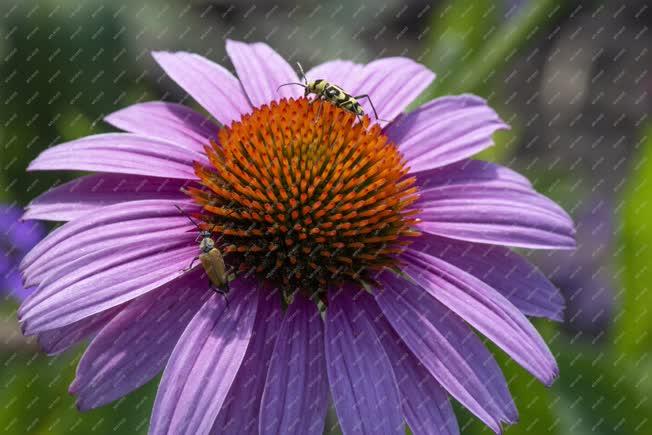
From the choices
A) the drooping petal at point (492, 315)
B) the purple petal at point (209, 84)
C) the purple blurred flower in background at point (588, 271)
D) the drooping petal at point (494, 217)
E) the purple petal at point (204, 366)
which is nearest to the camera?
the purple petal at point (204, 366)

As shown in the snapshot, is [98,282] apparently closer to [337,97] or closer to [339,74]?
[337,97]

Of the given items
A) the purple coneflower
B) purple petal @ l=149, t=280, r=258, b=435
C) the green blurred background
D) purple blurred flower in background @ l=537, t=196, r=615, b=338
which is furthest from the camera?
purple blurred flower in background @ l=537, t=196, r=615, b=338

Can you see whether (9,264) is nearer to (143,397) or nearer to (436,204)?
(143,397)

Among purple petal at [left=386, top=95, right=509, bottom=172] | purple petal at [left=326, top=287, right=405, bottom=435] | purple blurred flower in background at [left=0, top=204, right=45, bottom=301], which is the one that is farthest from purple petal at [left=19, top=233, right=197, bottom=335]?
purple blurred flower in background at [left=0, top=204, right=45, bottom=301]

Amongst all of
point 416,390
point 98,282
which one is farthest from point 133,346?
point 416,390

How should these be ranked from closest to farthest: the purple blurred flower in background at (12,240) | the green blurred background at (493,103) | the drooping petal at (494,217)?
the drooping petal at (494,217)
the green blurred background at (493,103)
the purple blurred flower in background at (12,240)

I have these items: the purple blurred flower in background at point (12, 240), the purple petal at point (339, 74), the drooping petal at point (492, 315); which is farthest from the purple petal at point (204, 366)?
the purple blurred flower in background at point (12, 240)

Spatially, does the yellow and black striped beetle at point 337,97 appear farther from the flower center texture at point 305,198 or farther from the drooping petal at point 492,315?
the drooping petal at point 492,315

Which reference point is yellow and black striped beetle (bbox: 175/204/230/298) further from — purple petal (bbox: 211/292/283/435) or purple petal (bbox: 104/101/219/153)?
purple petal (bbox: 104/101/219/153)
